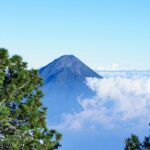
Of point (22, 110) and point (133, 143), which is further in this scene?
point (133, 143)

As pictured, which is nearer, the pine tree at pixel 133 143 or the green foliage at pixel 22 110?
the green foliage at pixel 22 110

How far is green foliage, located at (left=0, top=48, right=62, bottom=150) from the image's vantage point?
40750 mm

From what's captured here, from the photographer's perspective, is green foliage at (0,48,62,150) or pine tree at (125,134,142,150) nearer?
green foliage at (0,48,62,150)

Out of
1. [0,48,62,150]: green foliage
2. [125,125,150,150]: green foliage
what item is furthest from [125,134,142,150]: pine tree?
[0,48,62,150]: green foliage

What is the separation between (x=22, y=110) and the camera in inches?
1644

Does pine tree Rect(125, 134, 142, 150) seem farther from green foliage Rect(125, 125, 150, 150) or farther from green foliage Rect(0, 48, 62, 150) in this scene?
green foliage Rect(0, 48, 62, 150)

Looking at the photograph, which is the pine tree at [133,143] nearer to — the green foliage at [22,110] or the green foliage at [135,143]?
the green foliage at [135,143]

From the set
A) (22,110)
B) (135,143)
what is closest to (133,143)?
(135,143)

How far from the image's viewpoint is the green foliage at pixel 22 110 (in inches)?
1604

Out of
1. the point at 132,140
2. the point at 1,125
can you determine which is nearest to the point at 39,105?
the point at 1,125

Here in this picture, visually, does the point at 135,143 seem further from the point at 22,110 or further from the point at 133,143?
the point at 22,110

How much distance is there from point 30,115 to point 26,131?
139cm

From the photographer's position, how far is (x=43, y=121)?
4312cm

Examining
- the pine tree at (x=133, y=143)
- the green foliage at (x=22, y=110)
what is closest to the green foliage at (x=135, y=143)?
the pine tree at (x=133, y=143)
